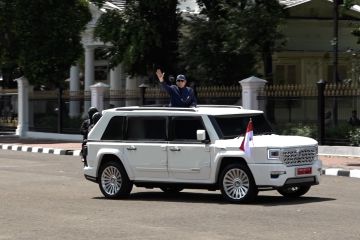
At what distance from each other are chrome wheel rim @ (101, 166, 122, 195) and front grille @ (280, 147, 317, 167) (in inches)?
122

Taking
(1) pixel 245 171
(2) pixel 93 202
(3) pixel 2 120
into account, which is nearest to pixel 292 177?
(1) pixel 245 171

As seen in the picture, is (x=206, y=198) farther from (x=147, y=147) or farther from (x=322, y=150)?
(x=322, y=150)

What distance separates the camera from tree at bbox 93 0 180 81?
107 ft

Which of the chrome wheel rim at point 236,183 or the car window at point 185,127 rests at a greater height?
the car window at point 185,127

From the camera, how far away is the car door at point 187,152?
43.7 ft

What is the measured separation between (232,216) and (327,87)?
13.8 m

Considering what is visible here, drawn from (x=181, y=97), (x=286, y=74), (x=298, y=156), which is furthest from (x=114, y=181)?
(x=286, y=74)

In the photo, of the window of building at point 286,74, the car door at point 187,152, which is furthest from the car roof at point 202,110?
the window of building at point 286,74

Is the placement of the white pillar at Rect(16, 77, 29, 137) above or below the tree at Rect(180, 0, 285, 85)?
below

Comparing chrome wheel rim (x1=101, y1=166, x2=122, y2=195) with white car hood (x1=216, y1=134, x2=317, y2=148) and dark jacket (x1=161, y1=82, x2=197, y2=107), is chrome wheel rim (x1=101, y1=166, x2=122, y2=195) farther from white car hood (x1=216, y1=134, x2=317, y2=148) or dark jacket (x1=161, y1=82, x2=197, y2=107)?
white car hood (x1=216, y1=134, x2=317, y2=148)

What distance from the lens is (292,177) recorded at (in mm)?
12758

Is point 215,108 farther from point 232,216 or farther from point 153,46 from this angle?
point 153,46

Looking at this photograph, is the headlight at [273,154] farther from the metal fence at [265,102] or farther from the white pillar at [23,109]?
the white pillar at [23,109]

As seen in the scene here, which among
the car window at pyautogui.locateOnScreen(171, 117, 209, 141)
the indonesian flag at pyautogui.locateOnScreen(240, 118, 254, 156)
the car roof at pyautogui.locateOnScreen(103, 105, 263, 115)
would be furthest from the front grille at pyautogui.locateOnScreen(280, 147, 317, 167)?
the car window at pyautogui.locateOnScreen(171, 117, 209, 141)
